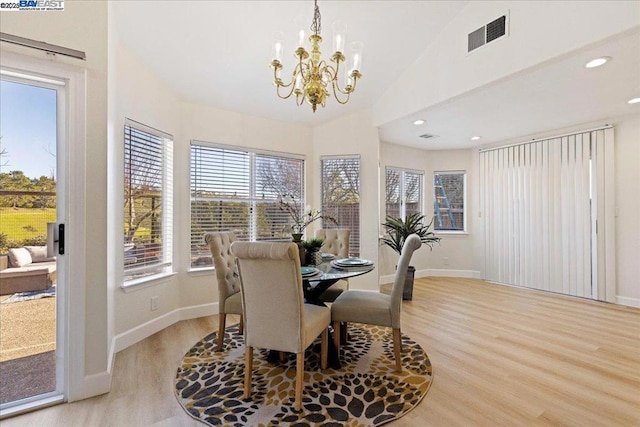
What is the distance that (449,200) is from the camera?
5855mm

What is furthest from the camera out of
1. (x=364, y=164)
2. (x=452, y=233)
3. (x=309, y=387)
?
(x=452, y=233)

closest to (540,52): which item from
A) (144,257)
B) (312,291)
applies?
(312,291)

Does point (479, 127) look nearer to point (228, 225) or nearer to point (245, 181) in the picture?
point (245, 181)

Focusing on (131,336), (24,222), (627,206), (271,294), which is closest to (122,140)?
(24,222)

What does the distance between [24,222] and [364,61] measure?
338 centimetres

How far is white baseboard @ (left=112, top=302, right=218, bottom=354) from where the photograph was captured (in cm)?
266

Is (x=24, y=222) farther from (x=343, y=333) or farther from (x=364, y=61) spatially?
(x=364, y=61)

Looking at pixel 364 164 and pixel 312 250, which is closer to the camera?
pixel 312 250

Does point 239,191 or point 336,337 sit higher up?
point 239,191

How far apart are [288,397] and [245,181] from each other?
2759 millimetres

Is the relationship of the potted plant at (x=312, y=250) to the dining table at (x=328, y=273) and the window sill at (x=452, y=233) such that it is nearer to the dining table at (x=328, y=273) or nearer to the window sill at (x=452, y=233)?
the dining table at (x=328, y=273)

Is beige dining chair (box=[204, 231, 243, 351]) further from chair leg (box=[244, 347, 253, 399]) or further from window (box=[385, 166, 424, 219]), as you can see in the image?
window (box=[385, 166, 424, 219])

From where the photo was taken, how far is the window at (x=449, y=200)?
579 cm

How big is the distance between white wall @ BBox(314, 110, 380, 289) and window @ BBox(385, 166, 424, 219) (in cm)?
106
